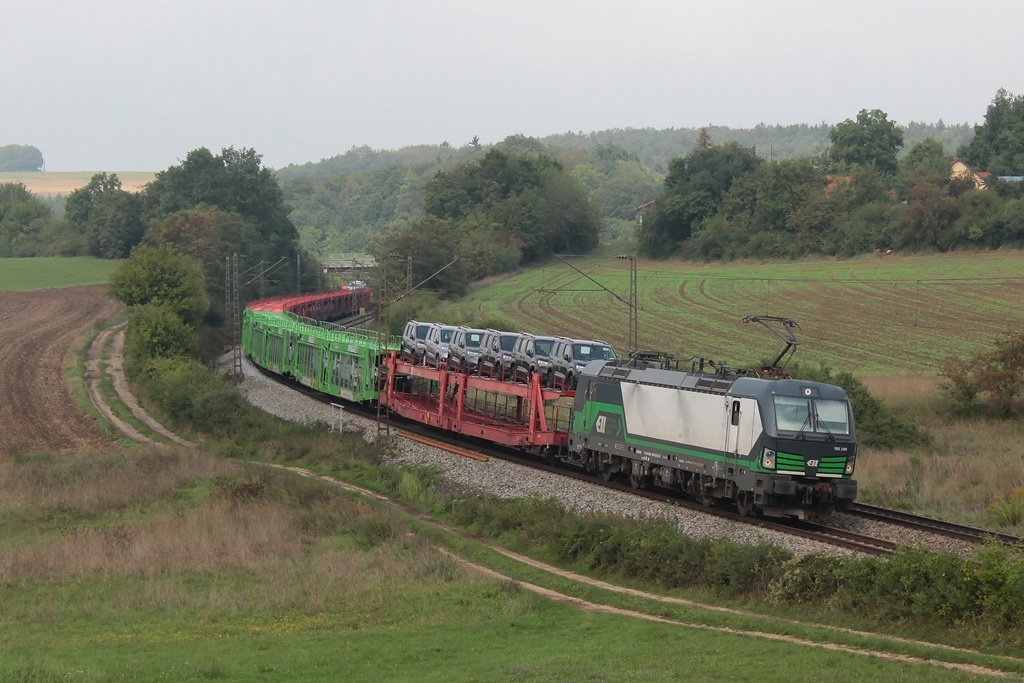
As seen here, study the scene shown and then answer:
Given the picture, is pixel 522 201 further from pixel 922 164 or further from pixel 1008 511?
pixel 1008 511

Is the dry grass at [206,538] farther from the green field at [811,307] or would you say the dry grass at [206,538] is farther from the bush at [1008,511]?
the green field at [811,307]

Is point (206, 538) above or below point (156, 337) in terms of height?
below

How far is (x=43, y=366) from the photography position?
2596 inches

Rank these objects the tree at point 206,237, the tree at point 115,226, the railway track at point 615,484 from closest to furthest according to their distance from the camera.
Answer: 1. the railway track at point 615,484
2. the tree at point 206,237
3. the tree at point 115,226

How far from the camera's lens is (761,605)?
66.1ft

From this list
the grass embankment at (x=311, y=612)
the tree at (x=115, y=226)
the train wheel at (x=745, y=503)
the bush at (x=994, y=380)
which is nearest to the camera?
the grass embankment at (x=311, y=612)

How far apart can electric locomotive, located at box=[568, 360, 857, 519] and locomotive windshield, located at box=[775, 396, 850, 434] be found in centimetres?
2

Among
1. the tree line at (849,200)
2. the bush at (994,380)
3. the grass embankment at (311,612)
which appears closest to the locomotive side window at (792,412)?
the grass embankment at (311,612)

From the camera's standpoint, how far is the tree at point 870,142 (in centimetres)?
13300

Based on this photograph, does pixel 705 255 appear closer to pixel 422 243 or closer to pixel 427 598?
pixel 422 243

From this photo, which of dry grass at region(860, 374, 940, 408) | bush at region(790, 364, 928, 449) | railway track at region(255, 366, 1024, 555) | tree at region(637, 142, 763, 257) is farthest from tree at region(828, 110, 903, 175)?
railway track at region(255, 366, 1024, 555)

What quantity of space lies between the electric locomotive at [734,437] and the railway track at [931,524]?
1.24 meters

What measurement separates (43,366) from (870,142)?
324ft

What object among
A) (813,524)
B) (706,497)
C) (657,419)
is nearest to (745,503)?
(706,497)
